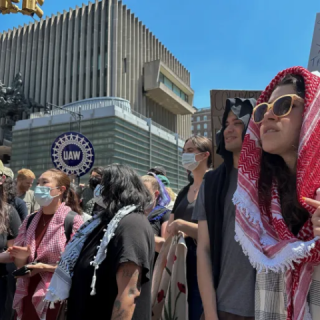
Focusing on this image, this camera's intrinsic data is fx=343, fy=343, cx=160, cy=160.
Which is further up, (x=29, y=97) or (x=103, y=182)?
(x=29, y=97)

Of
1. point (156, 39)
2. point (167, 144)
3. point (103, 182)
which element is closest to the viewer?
point (103, 182)

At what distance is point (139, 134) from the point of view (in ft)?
89.9

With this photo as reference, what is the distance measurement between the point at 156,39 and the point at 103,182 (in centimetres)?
4331

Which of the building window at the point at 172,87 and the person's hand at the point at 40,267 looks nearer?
the person's hand at the point at 40,267

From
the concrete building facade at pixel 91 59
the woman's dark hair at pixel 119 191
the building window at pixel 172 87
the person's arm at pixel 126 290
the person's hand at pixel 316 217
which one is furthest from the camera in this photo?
the building window at pixel 172 87

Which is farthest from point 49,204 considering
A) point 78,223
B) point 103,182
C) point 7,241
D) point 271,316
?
point 271,316

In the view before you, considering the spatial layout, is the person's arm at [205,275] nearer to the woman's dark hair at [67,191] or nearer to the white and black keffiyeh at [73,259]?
the white and black keffiyeh at [73,259]

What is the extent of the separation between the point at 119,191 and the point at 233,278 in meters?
1.02

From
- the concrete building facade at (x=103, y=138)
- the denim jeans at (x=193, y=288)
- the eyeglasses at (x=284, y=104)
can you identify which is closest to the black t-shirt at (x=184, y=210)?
the denim jeans at (x=193, y=288)

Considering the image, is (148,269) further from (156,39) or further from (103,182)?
(156,39)

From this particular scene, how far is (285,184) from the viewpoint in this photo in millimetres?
1471

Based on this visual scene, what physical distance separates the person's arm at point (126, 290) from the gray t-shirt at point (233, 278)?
21.4 inches

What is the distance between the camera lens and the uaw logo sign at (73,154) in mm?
7508

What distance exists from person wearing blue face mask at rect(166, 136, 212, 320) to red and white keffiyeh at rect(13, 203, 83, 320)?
38.9 inches
